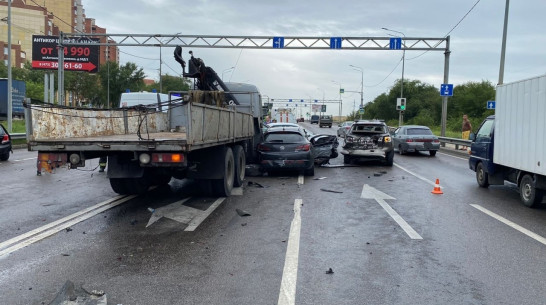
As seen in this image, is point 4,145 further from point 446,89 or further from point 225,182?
point 446,89

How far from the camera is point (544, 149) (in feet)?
27.2

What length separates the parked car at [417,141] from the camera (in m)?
22.2

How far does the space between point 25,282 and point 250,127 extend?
8482 millimetres

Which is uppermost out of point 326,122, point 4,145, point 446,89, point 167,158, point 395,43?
point 395,43

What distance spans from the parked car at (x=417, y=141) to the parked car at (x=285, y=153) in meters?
10.5

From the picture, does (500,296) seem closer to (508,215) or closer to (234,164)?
(508,215)

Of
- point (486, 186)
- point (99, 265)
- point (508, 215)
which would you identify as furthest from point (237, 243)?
point (486, 186)

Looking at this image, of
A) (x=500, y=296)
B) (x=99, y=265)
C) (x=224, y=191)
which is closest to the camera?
(x=500, y=296)

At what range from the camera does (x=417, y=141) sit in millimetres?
22328

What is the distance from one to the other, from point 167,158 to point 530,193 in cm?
684

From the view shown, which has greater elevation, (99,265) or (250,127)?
(250,127)

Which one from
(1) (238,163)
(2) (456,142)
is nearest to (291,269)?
(1) (238,163)

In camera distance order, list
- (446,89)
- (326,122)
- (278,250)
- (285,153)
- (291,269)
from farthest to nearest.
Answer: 1. (326,122)
2. (446,89)
3. (285,153)
4. (278,250)
5. (291,269)

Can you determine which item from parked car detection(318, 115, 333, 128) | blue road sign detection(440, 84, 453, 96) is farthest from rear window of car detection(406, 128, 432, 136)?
parked car detection(318, 115, 333, 128)
